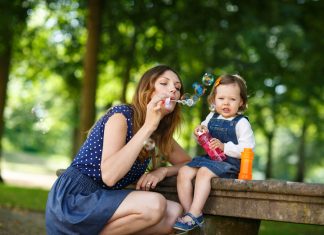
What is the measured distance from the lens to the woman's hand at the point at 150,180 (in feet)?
12.0

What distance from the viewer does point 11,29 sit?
11766mm

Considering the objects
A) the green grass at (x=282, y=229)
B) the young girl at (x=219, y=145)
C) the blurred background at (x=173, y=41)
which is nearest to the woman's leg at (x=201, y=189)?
the young girl at (x=219, y=145)

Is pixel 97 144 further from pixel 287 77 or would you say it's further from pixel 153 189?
pixel 287 77

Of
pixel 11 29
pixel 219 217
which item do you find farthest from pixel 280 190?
pixel 11 29

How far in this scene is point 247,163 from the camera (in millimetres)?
3488

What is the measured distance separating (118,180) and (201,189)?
1.72 feet

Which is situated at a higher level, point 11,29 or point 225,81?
point 11,29

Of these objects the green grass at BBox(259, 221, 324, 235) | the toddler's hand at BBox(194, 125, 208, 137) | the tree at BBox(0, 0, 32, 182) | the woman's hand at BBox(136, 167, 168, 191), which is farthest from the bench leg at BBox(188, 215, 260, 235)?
the tree at BBox(0, 0, 32, 182)

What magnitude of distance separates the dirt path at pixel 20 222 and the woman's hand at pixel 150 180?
2.27 meters

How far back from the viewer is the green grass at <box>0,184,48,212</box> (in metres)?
8.09

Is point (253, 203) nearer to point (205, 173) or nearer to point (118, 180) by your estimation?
point (205, 173)

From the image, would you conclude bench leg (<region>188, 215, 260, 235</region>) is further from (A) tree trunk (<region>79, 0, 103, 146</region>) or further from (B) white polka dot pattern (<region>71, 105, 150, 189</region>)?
(A) tree trunk (<region>79, 0, 103, 146</region>)

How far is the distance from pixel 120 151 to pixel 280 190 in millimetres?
977

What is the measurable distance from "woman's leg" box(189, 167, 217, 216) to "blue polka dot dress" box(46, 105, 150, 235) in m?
0.42
